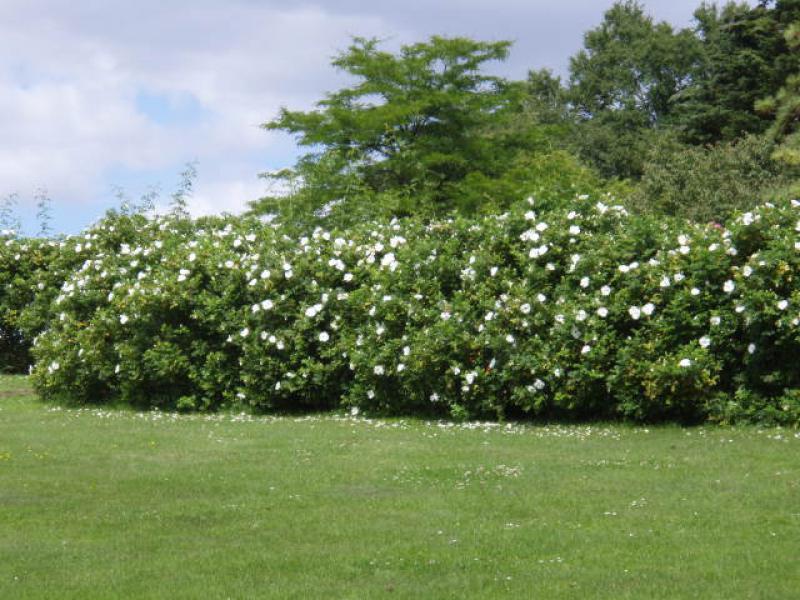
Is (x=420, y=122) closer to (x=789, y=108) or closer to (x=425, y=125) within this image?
(x=425, y=125)

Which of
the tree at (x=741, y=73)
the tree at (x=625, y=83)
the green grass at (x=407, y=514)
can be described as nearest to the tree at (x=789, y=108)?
the tree at (x=741, y=73)

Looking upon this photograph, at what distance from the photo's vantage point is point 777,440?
9258 millimetres

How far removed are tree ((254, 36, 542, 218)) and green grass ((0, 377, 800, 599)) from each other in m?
20.8

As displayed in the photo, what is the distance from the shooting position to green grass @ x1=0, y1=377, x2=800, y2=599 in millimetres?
5285

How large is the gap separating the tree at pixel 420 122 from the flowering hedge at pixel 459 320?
1610cm

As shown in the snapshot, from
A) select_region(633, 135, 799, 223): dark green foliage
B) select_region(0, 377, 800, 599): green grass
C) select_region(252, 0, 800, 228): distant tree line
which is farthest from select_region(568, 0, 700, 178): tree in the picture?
select_region(0, 377, 800, 599): green grass

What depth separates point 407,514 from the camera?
22.2 feet

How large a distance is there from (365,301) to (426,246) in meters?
0.97

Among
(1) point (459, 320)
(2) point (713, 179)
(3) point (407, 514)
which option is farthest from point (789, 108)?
(3) point (407, 514)

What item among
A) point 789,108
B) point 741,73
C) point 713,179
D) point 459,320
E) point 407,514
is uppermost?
point 741,73

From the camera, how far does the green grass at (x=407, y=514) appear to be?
17.3 ft

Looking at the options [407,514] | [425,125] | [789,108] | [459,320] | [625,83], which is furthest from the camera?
[625,83]

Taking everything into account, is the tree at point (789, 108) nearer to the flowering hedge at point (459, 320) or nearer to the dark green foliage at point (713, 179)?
the dark green foliage at point (713, 179)

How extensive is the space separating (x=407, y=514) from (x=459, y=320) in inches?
194
